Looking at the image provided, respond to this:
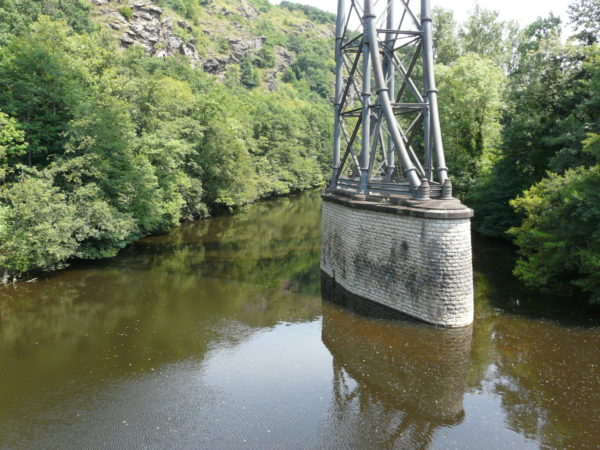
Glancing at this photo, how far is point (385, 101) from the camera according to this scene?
12.4 meters

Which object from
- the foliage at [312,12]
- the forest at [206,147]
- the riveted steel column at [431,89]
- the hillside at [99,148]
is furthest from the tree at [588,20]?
the foliage at [312,12]

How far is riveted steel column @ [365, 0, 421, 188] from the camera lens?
464 inches

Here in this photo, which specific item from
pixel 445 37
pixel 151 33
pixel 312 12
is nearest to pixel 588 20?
pixel 445 37

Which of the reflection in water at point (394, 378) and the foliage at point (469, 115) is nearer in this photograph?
the reflection in water at point (394, 378)

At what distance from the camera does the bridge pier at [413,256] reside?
1066 centimetres

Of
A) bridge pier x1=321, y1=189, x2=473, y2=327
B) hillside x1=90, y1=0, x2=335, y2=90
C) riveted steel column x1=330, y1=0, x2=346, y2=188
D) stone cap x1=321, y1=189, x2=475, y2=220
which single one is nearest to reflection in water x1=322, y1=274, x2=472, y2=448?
bridge pier x1=321, y1=189, x2=473, y2=327

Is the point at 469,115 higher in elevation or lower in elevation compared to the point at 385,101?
higher

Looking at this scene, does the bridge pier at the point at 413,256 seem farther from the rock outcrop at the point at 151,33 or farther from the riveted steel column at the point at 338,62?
the rock outcrop at the point at 151,33

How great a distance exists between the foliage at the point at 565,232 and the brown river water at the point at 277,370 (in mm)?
852

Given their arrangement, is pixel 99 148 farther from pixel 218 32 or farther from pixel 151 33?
pixel 218 32

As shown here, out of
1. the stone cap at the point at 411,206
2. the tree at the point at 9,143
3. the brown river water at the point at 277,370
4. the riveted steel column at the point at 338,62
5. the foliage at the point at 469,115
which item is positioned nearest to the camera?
the brown river water at the point at 277,370

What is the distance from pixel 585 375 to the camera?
339 inches

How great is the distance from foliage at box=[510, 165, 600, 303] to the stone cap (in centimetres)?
251

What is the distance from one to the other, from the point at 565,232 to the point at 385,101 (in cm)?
600
